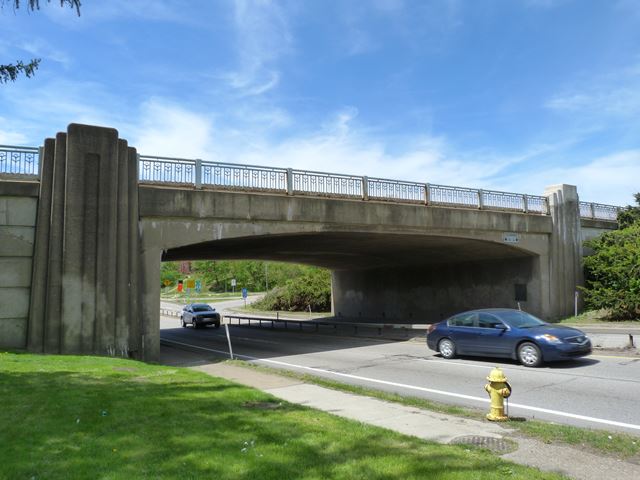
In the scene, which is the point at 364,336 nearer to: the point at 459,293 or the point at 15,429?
the point at 459,293

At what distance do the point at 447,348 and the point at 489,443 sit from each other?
8.63 metres

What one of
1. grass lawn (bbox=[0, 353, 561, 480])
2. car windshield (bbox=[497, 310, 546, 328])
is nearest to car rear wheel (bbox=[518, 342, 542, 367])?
car windshield (bbox=[497, 310, 546, 328])

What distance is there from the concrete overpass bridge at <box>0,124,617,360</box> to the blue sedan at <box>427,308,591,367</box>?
5.65m

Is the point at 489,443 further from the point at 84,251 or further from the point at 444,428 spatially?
the point at 84,251

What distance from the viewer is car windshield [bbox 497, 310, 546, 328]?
12.9 metres

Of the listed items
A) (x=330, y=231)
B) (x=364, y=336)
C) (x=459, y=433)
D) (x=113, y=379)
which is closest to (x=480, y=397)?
(x=459, y=433)

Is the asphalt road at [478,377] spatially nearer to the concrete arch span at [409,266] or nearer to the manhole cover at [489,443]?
the manhole cover at [489,443]

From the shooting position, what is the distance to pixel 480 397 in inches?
364

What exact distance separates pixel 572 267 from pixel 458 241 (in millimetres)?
7022

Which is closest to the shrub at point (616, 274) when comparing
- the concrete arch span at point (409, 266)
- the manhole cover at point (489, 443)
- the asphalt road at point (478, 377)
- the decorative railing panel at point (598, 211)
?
the decorative railing panel at point (598, 211)

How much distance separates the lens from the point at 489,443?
600 centimetres

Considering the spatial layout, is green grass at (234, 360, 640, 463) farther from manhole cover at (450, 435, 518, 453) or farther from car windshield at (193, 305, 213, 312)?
car windshield at (193, 305, 213, 312)

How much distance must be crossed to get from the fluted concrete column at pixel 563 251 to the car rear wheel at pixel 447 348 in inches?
459

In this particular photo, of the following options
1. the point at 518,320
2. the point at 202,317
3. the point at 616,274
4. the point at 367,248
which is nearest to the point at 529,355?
the point at 518,320
